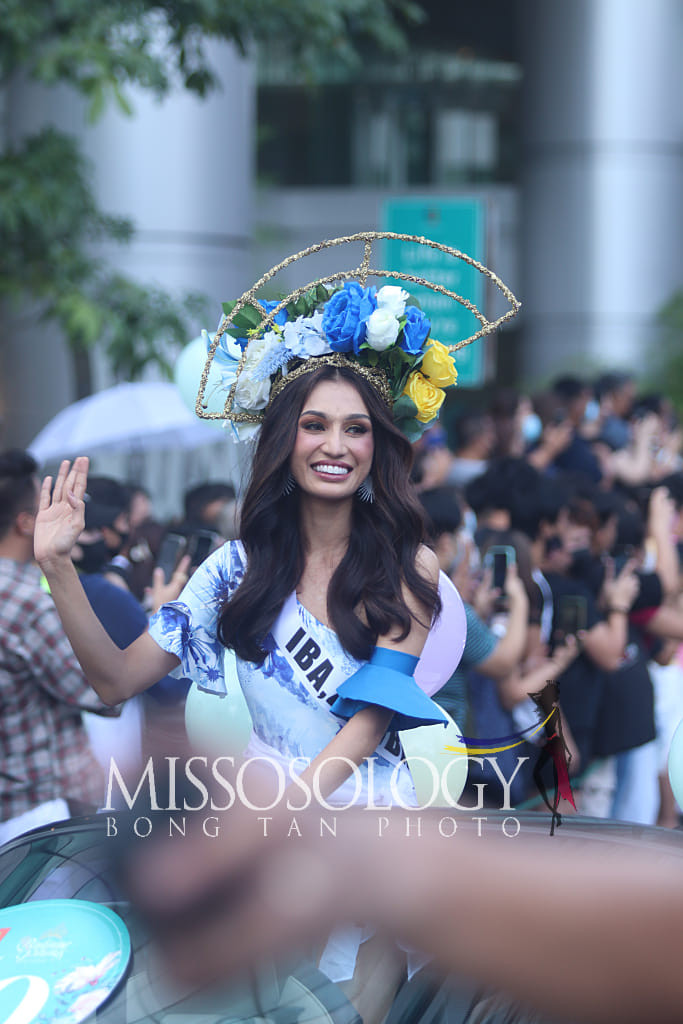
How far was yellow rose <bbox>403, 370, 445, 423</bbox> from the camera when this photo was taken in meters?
2.33

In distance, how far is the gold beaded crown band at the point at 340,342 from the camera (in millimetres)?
2227

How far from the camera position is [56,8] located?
5027 millimetres

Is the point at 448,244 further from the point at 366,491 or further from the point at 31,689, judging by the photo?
the point at 366,491

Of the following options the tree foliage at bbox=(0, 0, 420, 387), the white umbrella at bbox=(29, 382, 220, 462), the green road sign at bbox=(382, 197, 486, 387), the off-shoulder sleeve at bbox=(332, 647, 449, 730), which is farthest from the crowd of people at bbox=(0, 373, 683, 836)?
the tree foliage at bbox=(0, 0, 420, 387)

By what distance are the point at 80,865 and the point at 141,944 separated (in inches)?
10.6

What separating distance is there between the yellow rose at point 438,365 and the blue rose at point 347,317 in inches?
6.5

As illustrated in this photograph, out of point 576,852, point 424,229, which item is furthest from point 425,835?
point 424,229

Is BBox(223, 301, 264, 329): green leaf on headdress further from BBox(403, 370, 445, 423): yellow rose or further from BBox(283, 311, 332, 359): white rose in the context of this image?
BBox(403, 370, 445, 423): yellow rose

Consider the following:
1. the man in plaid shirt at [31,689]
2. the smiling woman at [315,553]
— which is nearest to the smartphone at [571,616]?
the man in plaid shirt at [31,689]

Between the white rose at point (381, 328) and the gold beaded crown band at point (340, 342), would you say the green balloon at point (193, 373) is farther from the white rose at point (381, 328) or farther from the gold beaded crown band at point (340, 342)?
the white rose at point (381, 328)

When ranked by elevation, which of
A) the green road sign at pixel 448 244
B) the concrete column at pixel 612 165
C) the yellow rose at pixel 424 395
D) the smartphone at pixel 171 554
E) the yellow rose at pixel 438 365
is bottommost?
the smartphone at pixel 171 554

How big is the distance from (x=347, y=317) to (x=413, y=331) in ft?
0.47

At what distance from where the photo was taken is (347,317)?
7.25 feet

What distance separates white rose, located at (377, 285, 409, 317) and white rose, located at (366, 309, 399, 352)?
2 cm
